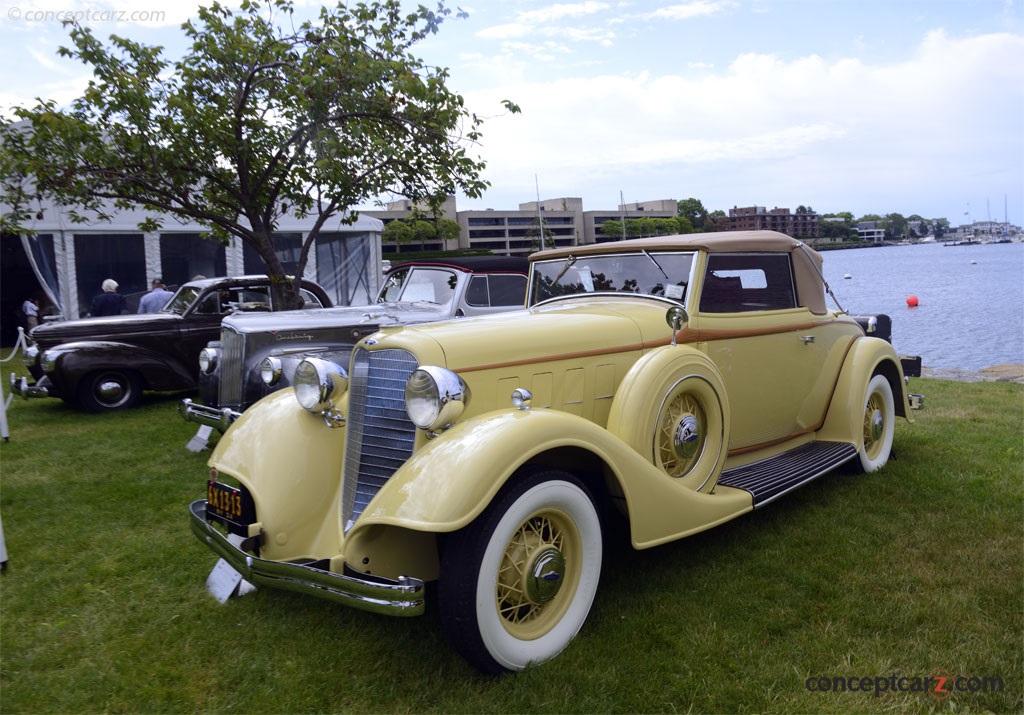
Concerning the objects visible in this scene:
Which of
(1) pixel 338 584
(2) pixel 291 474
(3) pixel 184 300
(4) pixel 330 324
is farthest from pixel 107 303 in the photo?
(1) pixel 338 584

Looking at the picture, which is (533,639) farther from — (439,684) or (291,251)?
(291,251)

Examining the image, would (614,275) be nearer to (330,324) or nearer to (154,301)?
(330,324)

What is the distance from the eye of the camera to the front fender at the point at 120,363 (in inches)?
324

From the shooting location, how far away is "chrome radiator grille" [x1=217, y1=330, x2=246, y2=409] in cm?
607

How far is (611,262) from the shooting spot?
4.49 meters

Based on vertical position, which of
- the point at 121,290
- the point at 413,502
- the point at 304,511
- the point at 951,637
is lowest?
the point at 951,637

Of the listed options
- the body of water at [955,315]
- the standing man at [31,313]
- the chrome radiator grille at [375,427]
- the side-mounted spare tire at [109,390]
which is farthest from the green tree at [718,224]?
the standing man at [31,313]

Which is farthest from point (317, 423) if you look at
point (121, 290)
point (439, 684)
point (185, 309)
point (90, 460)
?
point (121, 290)

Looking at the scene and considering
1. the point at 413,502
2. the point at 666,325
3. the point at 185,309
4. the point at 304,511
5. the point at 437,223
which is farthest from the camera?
the point at 437,223

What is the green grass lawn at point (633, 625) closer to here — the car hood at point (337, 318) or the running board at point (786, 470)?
the running board at point (786, 470)

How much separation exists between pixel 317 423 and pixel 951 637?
3.00 metres

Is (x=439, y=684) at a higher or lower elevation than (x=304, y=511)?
lower

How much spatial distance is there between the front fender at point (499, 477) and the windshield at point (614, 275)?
1394 mm

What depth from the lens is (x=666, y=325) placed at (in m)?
3.93
